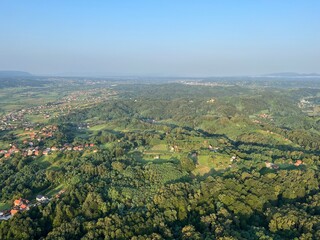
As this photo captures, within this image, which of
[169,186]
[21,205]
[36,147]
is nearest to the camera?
[21,205]

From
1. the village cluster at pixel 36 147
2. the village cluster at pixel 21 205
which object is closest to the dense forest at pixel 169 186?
the village cluster at pixel 36 147

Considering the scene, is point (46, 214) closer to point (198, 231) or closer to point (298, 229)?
point (198, 231)

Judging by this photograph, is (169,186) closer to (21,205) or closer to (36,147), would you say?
(21,205)

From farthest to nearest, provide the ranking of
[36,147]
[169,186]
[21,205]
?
1. [36,147]
2. [169,186]
3. [21,205]

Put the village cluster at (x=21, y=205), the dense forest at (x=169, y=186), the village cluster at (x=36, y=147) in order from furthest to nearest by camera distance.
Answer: the village cluster at (x=36, y=147) < the village cluster at (x=21, y=205) < the dense forest at (x=169, y=186)

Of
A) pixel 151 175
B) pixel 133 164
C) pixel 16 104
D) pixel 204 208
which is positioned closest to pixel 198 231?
pixel 204 208

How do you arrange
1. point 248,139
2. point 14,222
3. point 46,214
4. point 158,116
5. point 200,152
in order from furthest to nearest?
point 158,116
point 248,139
point 200,152
point 46,214
point 14,222

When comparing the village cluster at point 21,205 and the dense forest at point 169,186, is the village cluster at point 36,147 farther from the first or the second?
the village cluster at point 21,205

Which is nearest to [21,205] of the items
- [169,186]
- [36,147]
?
[169,186]

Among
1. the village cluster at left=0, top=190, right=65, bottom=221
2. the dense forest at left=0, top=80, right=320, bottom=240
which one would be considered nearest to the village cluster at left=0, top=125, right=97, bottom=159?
the dense forest at left=0, top=80, right=320, bottom=240
